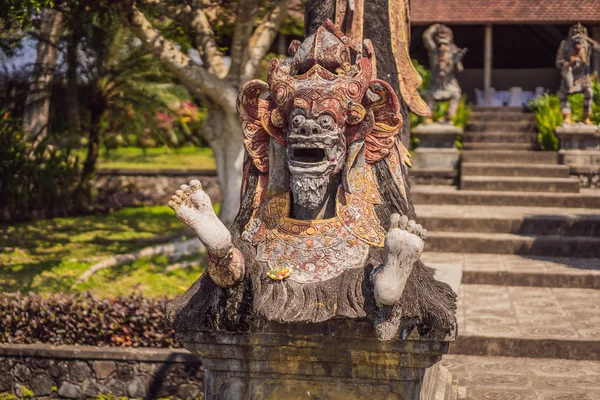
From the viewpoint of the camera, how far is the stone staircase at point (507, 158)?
453 inches

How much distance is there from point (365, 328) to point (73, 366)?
354 cm

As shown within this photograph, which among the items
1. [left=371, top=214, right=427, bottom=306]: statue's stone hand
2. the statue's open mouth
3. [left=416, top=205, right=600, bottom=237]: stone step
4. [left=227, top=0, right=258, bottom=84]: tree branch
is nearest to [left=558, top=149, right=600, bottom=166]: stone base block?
[left=416, top=205, right=600, bottom=237]: stone step

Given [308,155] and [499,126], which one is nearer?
[308,155]

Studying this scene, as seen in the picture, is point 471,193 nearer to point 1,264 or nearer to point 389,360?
point 1,264

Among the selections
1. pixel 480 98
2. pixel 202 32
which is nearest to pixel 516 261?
pixel 202 32

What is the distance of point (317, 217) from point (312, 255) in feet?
0.76

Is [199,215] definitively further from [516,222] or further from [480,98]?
[480,98]

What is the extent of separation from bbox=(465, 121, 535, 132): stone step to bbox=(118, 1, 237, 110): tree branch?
597 cm

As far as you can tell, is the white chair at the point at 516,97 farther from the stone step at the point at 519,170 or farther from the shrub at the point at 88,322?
the shrub at the point at 88,322

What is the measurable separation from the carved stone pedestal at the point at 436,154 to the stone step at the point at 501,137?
108 cm

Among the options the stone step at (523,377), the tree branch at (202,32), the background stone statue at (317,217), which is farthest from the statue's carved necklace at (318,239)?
the tree branch at (202,32)

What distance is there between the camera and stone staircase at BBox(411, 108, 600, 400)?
20.0ft

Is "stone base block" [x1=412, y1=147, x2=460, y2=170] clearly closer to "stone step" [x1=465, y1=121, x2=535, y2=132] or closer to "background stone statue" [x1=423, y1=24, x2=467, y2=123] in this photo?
"background stone statue" [x1=423, y1=24, x2=467, y2=123]

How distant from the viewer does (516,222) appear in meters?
9.72
